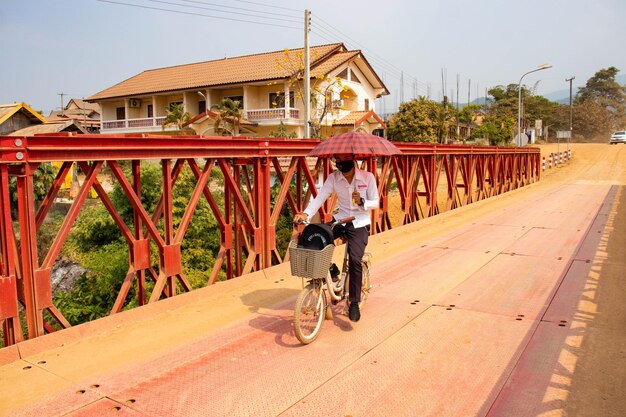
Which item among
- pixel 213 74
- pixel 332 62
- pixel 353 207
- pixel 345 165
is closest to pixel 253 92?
pixel 213 74

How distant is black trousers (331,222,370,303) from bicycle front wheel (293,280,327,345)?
360mm

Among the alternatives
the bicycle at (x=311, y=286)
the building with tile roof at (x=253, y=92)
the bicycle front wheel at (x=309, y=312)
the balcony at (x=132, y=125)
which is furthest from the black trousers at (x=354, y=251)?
the balcony at (x=132, y=125)

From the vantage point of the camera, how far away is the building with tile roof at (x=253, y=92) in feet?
113

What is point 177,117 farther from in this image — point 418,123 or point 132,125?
point 418,123

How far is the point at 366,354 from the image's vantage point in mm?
4594

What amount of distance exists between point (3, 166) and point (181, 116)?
34080mm

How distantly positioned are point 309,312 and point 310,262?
493 millimetres

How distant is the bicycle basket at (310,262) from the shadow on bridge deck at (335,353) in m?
0.68

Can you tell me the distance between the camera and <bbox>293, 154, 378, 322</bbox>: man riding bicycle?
5.18m

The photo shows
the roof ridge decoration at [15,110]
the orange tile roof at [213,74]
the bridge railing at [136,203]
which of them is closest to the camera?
the bridge railing at [136,203]

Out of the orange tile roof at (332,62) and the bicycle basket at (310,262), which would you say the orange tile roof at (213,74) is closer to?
the orange tile roof at (332,62)

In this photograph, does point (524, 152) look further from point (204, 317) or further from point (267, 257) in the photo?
point (204, 317)

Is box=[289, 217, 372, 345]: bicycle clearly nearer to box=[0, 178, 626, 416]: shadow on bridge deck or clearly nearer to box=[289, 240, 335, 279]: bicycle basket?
box=[289, 240, 335, 279]: bicycle basket

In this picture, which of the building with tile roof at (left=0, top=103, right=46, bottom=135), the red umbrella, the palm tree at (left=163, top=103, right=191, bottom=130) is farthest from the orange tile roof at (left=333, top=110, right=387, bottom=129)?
the red umbrella
